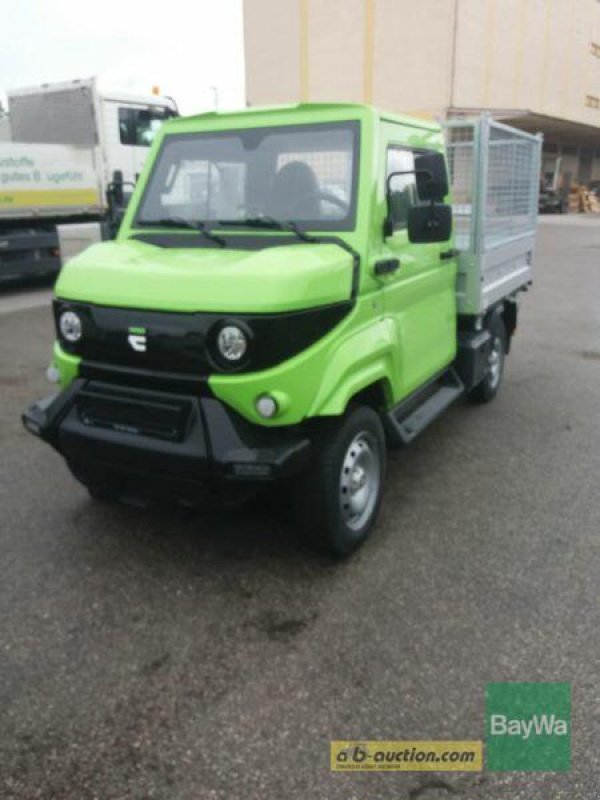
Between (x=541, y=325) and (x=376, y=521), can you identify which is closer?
(x=376, y=521)

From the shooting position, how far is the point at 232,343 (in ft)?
10.1

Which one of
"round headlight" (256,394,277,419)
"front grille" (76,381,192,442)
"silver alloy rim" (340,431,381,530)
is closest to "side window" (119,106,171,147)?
"front grille" (76,381,192,442)

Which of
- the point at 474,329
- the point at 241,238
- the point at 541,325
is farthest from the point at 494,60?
the point at 241,238

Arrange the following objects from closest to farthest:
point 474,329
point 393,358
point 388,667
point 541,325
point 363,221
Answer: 1. point 388,667
2. point 363,221
3. point 393,358
4. point 474,329
5. point 541,325

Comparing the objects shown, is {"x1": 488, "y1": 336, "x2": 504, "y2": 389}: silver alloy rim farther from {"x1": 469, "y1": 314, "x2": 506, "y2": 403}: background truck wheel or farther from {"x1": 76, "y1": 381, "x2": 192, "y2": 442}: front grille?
{"x1": 76, "y1": 381, "x2": 192, "y2": 442}: front grille

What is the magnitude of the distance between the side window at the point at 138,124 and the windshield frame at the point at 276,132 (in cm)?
887

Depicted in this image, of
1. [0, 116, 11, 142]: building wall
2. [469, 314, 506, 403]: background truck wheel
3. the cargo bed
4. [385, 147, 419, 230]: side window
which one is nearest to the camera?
[385, 147, 419, 230]: side window

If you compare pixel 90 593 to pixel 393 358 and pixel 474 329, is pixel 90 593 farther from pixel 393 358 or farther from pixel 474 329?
pixel 474 329

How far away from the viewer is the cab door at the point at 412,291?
13.0ft

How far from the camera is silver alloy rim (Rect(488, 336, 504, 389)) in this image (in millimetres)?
6094

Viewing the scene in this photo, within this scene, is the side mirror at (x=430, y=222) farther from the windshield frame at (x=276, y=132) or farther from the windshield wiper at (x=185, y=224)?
the windshield wiper at (x=185, y=224)

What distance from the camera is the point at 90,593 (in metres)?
3.41

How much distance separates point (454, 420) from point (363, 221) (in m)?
2.69

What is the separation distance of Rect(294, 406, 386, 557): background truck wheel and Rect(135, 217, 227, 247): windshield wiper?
118cm
